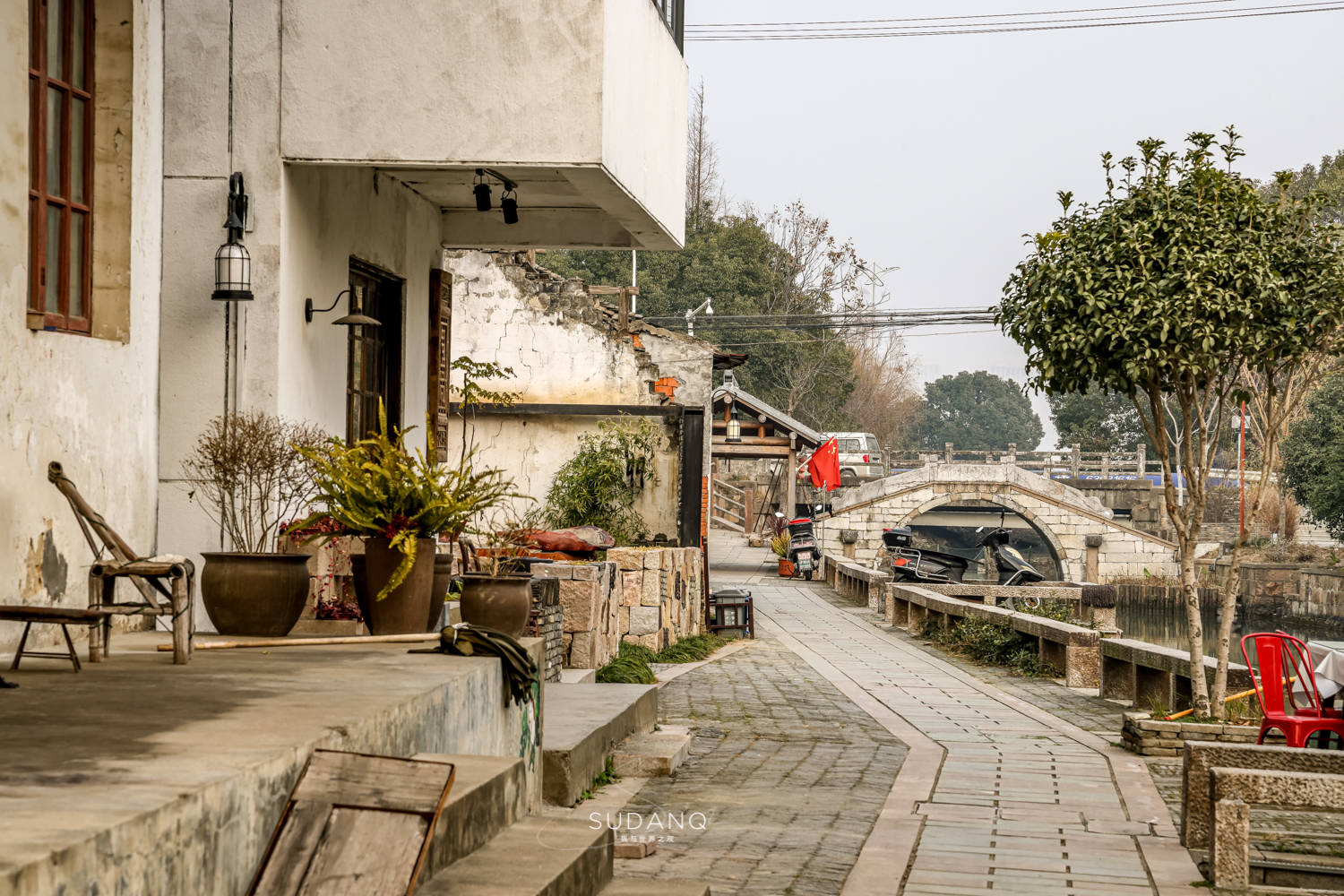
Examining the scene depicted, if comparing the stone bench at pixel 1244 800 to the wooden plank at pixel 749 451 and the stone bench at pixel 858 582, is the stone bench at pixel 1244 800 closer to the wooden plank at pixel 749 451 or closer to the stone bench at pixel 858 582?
the stone bench at pixel 858 582

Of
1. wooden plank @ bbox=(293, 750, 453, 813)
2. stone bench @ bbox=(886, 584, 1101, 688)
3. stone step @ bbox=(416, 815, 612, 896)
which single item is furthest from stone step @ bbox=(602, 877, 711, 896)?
stone bench @ bbox=(886, 584, 1101, 688)

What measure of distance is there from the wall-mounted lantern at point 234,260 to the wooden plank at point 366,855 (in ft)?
14.7

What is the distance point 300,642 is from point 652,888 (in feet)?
7.25

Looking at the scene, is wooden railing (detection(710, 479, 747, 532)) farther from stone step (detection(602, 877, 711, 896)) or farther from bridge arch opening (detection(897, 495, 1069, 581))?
stone step (detection(602, 877, 711, 896))

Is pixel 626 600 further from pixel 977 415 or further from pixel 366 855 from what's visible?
pixel 977 415

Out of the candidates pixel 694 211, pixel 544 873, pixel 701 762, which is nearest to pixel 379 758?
pixel 544 873

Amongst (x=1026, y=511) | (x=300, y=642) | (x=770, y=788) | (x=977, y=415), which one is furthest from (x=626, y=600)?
(x=977, y=415)

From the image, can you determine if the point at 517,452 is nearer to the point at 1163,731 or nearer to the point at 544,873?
the point at 1163,731

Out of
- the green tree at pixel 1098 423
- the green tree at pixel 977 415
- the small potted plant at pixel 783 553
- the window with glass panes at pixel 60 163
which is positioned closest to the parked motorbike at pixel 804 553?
the small potted plant at pixel 783 553

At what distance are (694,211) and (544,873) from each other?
5342 cm

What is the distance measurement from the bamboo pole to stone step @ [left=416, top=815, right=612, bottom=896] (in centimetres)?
158

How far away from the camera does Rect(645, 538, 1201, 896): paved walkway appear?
18.6 feet

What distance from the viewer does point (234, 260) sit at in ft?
23.8

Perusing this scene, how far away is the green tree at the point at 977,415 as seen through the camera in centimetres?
11200
